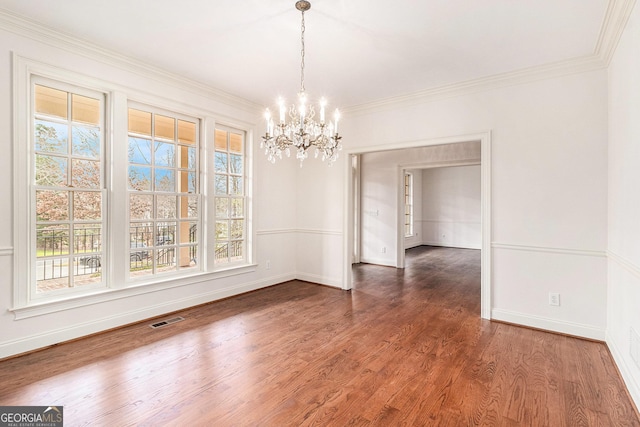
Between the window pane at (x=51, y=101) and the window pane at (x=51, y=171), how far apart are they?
43 cm

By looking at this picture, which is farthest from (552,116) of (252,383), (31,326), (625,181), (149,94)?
(31,326)

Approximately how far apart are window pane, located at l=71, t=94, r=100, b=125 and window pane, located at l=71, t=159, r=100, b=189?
42 centimetres

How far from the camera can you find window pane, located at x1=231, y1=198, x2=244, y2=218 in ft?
15.3

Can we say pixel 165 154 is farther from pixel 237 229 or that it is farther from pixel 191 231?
pixel 237 229

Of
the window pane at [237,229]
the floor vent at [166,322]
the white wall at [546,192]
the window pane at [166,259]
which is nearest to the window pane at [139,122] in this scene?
the window pane at [166,259]

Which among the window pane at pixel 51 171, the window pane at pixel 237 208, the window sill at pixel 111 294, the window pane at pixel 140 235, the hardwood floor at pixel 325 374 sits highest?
the window pane at pixel 51 171

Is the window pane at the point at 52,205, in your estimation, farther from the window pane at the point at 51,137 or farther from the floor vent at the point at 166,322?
the floor vent at the point at 166,322

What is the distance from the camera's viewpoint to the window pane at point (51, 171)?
2.89 m

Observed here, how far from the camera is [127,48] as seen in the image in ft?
10.4

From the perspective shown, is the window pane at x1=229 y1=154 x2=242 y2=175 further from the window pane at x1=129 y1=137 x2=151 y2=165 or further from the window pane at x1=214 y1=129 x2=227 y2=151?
the window pane at x1=129 y1=137 x2=151 y2=165

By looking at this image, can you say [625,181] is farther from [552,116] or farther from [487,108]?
[487,108]

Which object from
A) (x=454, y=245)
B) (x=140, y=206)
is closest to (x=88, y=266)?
(x=140, y=206)

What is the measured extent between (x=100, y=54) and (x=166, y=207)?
1.71m

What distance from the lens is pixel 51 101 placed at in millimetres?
2977
